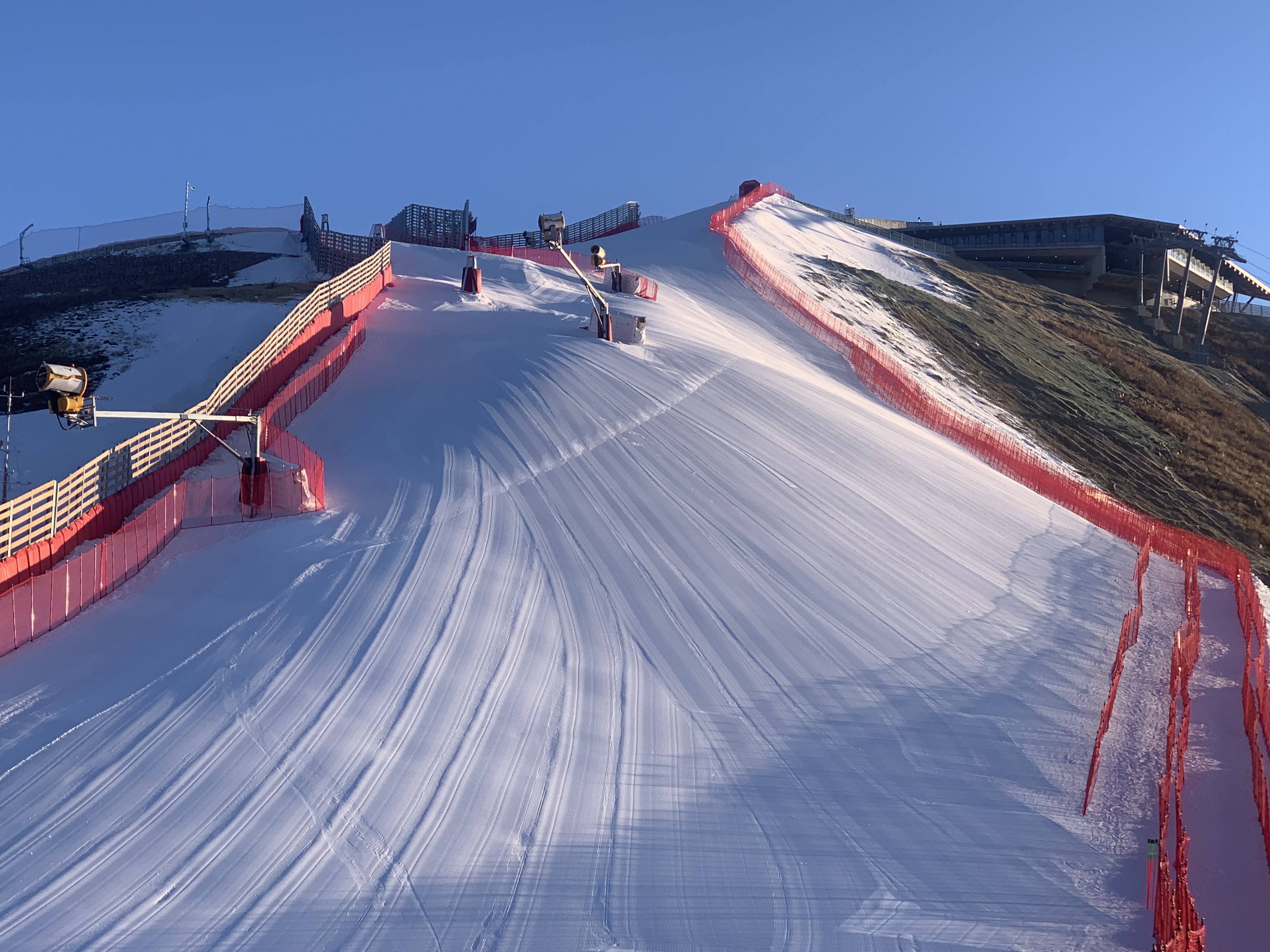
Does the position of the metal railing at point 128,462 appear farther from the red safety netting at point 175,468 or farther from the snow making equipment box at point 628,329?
the snow making equipment box at point 628,329

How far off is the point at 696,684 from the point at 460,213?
101ft

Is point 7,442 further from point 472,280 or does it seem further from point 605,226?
point 605,226

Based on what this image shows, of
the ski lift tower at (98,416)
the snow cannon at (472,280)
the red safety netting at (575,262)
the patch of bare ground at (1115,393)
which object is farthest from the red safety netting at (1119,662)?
the snow cannon at (472,280)

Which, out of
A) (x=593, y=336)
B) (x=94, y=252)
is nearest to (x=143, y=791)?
(x=593, y=336)

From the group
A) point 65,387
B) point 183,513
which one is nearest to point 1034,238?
point 183,513

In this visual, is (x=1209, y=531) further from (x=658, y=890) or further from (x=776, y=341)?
(x=658, y=890)

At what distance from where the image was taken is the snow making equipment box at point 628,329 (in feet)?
76.6

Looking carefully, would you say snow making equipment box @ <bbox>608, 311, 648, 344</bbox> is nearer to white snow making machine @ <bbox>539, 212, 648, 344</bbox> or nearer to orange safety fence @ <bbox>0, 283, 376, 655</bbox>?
white snow making machine @ <bbox>539, 212, 648, 344</bbox>

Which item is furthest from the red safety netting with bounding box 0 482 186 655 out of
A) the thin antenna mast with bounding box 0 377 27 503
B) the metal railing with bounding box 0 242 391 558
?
the thin antenna mast with bounding box 0 377 27 503

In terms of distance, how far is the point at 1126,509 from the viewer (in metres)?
23.7

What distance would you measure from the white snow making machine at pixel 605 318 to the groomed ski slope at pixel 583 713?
155 inches

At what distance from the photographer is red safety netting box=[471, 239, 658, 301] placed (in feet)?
95.0

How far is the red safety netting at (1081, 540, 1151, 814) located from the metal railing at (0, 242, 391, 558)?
39.1 feet

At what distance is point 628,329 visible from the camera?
23.4 meters
